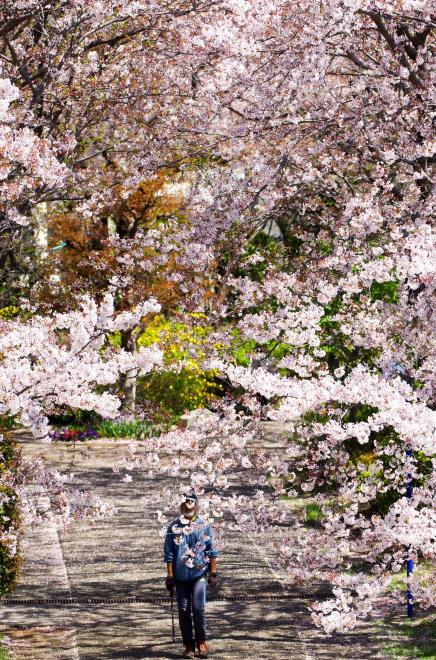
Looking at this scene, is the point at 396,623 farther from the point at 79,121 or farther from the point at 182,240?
the point at 79,121

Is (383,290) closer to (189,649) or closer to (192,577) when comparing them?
(192,577)

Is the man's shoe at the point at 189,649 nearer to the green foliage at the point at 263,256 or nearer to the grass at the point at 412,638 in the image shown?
the grass at the point at 412,638

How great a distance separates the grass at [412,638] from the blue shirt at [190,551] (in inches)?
68.1

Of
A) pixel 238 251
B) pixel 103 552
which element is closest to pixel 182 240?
pixel 238 251

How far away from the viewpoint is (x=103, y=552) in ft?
42.7

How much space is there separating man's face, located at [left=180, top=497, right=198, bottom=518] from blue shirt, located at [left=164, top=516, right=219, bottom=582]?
87 mm

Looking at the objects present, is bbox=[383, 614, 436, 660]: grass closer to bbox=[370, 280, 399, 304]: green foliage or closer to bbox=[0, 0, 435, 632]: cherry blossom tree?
bbox=[0, 0, 435, 632]: cherry blossom tree

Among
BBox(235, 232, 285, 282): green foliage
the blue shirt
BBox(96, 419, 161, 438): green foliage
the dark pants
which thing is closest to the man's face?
the blue shirt

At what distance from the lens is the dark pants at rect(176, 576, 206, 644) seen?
948 cm

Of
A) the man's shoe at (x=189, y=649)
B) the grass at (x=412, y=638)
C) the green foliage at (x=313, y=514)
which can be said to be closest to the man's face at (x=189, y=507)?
the man's shoe at (x=189, y=649)

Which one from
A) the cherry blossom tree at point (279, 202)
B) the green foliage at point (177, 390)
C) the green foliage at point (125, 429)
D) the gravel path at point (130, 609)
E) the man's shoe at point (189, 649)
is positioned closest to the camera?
the cherry blossom tree at point (279, 202)

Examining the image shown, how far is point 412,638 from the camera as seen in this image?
998cm

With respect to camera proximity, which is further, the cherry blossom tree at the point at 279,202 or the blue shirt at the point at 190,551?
the blue shirt at the point at 190,551

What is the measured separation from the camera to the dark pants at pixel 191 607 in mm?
9477
